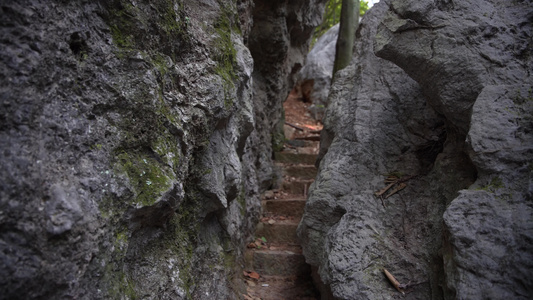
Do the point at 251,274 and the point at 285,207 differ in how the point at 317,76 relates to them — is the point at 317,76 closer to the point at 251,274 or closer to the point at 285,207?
the point at 285,207

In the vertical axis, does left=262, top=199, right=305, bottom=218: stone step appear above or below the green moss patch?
below

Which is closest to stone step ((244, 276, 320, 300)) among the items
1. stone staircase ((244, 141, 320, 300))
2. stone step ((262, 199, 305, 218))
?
stone staircase ((244, 141, 320, 300))

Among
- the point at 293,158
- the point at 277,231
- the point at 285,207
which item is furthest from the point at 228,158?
the point at 293,158

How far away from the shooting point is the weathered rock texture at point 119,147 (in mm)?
1389

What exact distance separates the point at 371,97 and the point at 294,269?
219 cm

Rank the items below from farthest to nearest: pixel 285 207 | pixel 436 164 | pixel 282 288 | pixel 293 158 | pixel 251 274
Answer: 1. pixel 293 158
2. pixel 285 207
3. pixel 251 274
4. pixel 282 288
5. pixel 436 164

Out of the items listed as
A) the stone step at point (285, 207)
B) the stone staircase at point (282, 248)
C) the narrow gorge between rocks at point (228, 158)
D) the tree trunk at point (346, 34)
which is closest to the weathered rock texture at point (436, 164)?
the narrow gorge between rocks at point (228, 158)

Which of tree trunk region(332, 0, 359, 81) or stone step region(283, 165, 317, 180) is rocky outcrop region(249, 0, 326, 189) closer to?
stone step region(283, 165, 317, 180)

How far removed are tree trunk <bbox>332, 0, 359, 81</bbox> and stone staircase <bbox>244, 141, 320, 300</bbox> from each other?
8.01 feet

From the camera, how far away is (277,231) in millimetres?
4926

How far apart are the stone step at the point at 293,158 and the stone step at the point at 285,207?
5.33 ft

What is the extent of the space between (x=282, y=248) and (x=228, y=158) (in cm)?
201

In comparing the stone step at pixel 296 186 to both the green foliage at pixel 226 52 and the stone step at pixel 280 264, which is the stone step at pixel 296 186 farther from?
the green foliage at pixel 226 52

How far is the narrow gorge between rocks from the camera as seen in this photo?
57.6 inches
